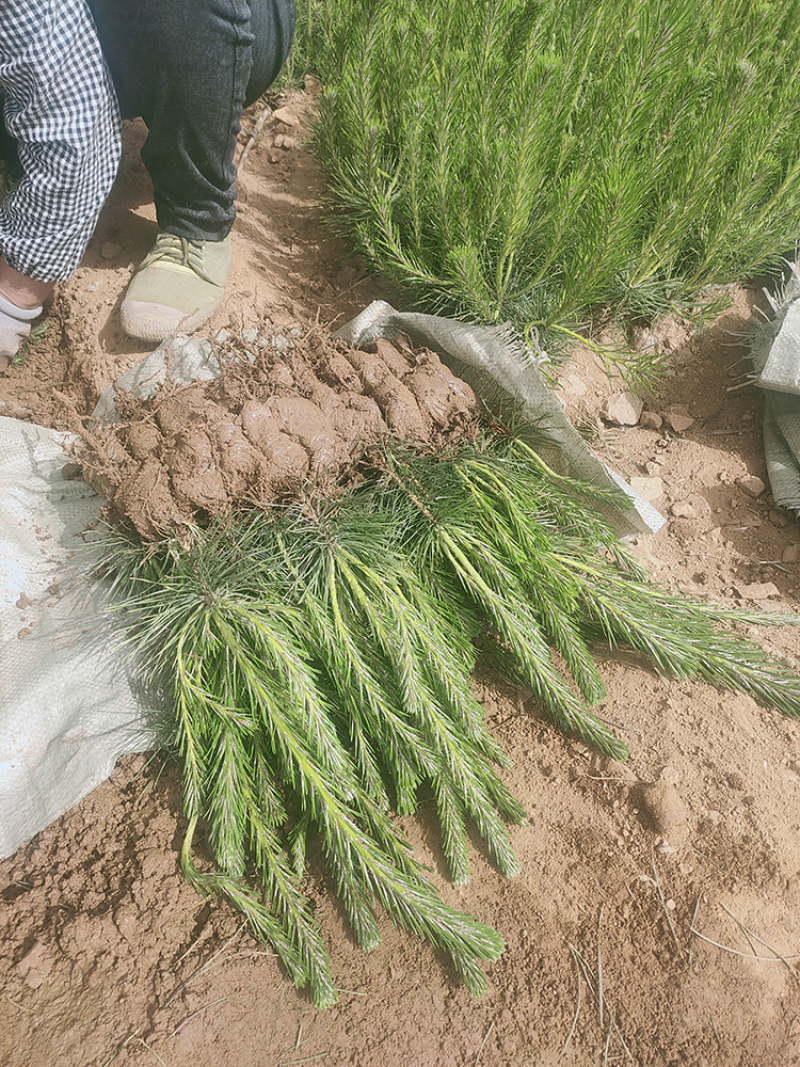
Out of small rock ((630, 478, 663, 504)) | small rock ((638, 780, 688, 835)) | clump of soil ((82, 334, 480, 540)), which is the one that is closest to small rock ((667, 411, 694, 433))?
small rock ((630, 478, 663, 504))

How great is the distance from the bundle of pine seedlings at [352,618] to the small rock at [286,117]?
171 centimetres

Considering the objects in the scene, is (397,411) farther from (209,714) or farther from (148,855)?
(148,855)

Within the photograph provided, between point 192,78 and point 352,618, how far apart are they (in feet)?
5.58

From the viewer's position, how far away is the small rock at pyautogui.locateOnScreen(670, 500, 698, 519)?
225 centimetres

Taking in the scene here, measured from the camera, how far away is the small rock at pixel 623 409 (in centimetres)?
243

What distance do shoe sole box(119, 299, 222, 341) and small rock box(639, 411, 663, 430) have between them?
165 cm

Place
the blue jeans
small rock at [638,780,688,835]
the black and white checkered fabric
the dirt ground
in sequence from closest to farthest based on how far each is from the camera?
the dirt ground
small rock at [638,780,688,835]
the black and white checkered fabric
the blue jeans

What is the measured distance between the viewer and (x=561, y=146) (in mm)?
2031

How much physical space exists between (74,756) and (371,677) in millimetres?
747

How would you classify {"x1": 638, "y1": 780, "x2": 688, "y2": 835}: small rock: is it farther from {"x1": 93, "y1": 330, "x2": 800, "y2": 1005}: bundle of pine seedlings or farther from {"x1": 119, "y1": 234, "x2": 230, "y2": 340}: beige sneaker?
{"x1": 119, "y1": 234, "x2": 230, "y2": 340}: beige sneaker

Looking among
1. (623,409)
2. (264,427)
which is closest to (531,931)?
(264,427)

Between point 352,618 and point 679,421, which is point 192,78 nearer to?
point 352,618

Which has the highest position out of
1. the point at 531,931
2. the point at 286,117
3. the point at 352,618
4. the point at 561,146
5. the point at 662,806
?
the point at 561,146

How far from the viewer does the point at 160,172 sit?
233 cm
